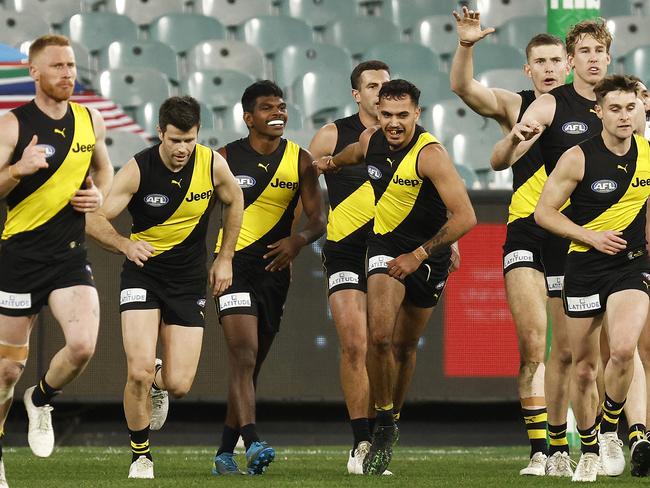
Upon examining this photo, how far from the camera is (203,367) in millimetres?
11758

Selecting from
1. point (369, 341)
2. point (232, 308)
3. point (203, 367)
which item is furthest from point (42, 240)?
point (203, 367)

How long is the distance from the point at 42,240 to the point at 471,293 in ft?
16.2

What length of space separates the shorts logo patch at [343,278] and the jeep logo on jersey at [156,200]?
1.44 m

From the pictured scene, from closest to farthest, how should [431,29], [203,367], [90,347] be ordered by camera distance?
[90,347] → [203,367] → [431,29]

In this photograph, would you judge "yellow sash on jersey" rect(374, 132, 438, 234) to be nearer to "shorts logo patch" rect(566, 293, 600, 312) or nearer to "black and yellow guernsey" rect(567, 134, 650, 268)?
"black and yellow guernsey" rect(567, 134, 650, 268)

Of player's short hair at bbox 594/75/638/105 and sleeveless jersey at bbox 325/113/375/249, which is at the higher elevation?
player's short hair at bbox 594/75/638/105

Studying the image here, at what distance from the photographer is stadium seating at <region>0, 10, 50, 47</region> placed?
15.4 metres

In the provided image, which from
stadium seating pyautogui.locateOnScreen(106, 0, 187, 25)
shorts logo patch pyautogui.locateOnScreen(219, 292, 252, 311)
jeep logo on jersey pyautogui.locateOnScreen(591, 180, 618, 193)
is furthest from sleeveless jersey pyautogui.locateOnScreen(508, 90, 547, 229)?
stadium seating pyautogui.locateOnScreen(106, 0, 187, 25)

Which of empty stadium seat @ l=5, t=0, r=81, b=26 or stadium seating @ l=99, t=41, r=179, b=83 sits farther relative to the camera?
empty stadium seat @ l=5, t=0, r=81, b=26

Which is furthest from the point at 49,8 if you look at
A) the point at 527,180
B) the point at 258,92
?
the point at 527,180

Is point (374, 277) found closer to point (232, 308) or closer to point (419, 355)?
point (232, 308)

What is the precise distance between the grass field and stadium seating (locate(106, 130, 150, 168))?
3.27 m

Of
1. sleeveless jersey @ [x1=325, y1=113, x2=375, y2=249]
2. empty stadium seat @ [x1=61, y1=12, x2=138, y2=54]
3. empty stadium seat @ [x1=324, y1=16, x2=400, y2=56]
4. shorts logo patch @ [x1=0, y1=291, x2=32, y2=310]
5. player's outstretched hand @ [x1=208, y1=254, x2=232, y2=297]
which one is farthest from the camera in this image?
empty stadium seat @ [x1=324, y1=16, x2=400, y2=56]

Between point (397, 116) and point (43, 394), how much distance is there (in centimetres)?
291
